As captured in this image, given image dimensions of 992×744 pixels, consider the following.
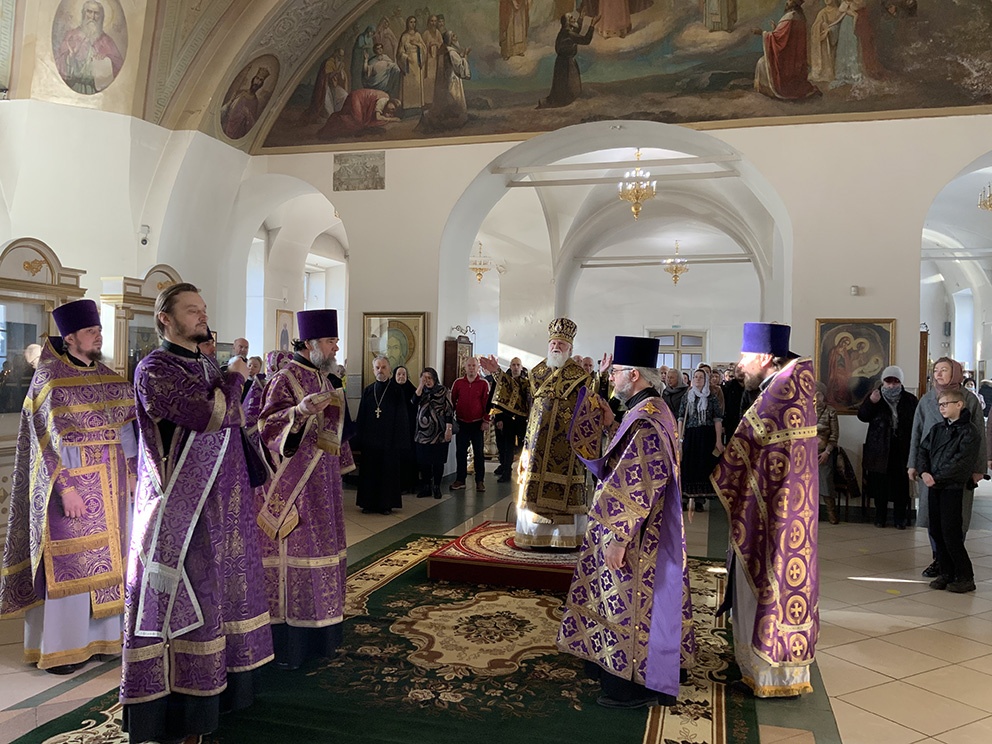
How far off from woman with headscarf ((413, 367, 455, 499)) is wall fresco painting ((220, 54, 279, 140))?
14.0 ft

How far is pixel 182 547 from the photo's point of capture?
3145mm

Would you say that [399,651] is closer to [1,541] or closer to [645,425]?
[645,425]

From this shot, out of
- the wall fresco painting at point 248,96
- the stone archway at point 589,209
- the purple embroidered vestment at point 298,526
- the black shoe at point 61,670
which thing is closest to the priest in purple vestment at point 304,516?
the purple embroidered vestment at point 298,526

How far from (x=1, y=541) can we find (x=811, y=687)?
5208mm

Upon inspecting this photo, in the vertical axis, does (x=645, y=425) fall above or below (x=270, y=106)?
below

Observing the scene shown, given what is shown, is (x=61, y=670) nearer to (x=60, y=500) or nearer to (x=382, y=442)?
(x=60, y=500)

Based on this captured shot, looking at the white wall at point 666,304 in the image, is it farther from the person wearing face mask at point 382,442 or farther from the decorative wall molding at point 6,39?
the decorative wall molding at point 6,39

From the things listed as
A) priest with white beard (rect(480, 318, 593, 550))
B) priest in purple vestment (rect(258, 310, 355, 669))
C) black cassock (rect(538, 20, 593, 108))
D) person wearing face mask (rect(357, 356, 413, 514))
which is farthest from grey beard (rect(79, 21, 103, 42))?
priest in purple vestment (rect(258, 310, 355, 669))

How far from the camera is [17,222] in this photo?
29.2ft

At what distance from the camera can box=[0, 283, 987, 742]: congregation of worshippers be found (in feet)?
10.4

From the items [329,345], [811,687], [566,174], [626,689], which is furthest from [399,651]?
[566,174]

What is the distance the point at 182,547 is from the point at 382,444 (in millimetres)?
5458

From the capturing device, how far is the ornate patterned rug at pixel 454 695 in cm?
343

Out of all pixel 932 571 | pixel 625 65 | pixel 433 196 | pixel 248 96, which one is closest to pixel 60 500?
pixel 932 571
